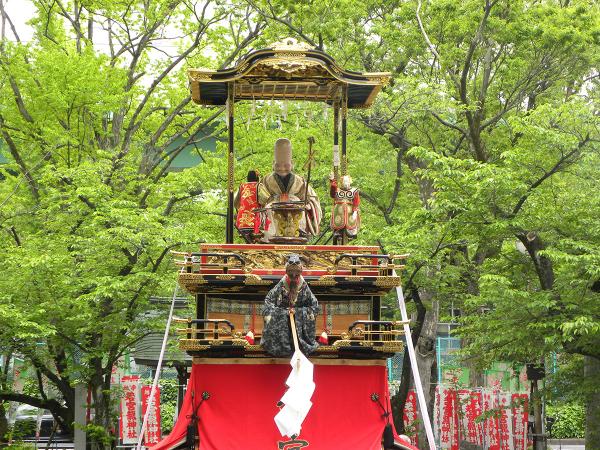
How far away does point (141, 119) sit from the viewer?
25.0 m

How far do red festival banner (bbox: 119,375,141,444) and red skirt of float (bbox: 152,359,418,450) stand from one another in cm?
1193

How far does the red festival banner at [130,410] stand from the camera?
2291 centimetres

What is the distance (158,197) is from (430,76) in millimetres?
6974

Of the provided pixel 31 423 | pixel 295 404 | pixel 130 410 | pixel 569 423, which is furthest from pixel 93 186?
pixel 569 423

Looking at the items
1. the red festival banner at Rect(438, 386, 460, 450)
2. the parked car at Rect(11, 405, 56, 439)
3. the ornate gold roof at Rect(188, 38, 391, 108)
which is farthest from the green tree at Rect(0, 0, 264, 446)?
the red festival banner at Rect(438, 386, 460, 450)

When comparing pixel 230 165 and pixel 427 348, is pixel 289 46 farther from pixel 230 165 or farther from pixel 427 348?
pixel 427 348

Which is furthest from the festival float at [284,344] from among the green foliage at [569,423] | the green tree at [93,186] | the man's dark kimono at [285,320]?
the green foliage at [569,423]

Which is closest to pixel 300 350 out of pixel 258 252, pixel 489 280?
pixel 258 252

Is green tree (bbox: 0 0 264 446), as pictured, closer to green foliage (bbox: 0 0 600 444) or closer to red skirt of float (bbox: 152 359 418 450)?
green foliage (bbox: 0 0 600 444)

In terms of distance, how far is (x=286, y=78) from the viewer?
44.2 feet

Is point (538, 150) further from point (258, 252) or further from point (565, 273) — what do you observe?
point (258, 252)

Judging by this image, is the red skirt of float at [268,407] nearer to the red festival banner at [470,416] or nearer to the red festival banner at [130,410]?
the red festival banner at [130,410]

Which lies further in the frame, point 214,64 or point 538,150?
point 214,64

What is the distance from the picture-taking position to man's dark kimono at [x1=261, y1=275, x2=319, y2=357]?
416 inches
